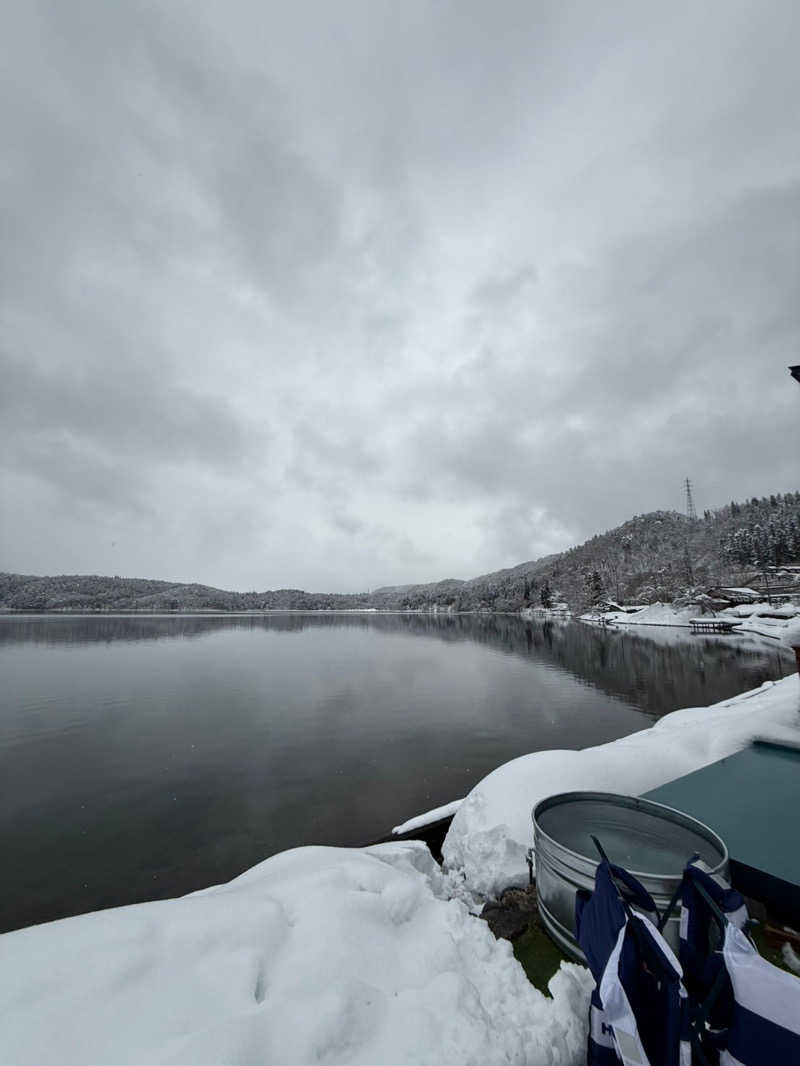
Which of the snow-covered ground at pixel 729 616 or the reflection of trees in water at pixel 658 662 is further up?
the snow-covered ground at pixel 729 616

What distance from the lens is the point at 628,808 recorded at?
20.4 feet

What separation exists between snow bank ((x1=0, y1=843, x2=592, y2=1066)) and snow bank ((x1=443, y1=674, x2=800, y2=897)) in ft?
8.46

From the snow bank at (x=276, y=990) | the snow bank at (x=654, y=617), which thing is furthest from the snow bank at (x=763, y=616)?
the snow bank at (x=276, y=990)

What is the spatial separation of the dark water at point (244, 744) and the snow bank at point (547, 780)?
538cm

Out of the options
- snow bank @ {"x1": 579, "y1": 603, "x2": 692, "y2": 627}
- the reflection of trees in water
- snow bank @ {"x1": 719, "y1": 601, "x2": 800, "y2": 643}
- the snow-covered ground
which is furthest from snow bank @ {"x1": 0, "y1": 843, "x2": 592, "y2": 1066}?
snow bank @ {"x1": 579, "y1": 603, "x2": 692, "y2": 627}

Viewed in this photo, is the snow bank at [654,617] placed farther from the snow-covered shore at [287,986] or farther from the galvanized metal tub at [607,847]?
the snow-covered shore at [287,986]

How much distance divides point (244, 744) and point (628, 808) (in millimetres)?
17842

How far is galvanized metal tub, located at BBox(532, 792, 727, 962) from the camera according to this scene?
465 centimetres

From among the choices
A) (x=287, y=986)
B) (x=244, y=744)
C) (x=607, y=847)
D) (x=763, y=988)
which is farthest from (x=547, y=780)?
(x=244, y=744)

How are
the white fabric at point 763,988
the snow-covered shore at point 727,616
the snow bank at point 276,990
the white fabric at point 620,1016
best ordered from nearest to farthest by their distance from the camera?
the white fabric at point 763,988, the white fabric at point 620,1016, the snow bank at point 276,990, the snow-covered shore at point 727,616

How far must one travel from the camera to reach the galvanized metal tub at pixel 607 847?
4.65 meters

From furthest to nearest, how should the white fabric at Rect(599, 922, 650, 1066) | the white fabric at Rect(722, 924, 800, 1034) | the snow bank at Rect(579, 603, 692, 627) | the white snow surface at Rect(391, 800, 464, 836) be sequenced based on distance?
the snow bank at Rect(579, 603, 692, 627)
the white snow surface at Rect(391, 800, 464, 836)
the white fabric at Rect(599, 922, 650, 1066)
the white fabric at Rect(722, 924, 800, 1034)

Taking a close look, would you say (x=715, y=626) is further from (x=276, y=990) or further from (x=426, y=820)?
(x=276, y=990)

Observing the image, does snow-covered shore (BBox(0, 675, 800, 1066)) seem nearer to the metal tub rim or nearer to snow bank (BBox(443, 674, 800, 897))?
the metal tub rim
